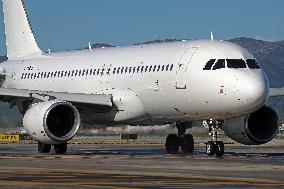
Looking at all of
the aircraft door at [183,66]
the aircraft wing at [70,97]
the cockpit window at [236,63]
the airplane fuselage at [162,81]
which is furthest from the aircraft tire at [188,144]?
the cockpit window at [236,63]

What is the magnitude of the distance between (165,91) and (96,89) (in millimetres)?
5349

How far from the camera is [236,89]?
34.5 m

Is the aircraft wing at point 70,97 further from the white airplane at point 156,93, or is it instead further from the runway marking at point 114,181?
the runway marking at point 114,181

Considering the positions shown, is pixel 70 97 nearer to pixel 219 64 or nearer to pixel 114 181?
pixel 219 64

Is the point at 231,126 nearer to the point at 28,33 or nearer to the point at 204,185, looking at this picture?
the point at 28,33

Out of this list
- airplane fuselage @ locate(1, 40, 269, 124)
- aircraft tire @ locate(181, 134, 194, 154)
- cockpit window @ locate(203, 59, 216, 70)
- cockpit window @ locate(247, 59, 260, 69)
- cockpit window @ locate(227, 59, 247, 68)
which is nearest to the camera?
airplane fuselage @ locate(1, 40, 269, 124)

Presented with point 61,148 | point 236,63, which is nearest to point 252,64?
point 236,63

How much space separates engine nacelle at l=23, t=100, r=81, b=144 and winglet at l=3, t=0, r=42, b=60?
1276cm

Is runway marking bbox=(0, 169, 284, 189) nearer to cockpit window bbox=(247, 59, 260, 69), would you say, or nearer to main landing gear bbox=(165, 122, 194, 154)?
cockpit window bbox=(247, 59, 260, 69)

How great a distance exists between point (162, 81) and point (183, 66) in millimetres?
1342

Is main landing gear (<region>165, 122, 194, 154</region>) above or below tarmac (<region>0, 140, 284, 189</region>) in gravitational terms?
above

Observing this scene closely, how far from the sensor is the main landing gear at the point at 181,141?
4059 cm

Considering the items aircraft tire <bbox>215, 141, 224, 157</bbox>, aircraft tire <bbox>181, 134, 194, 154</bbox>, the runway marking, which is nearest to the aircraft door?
aircraft tire <bbox>215, 141, 224, 157</bbox>

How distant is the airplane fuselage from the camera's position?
34.9 metres
